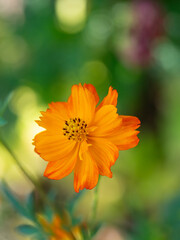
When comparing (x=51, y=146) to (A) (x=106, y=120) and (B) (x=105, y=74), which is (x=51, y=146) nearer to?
(A) (x=106, y=120)

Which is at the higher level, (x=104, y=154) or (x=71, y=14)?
(x=71, y=14)

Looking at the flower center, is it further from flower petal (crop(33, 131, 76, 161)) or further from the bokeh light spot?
the bokeh light spot

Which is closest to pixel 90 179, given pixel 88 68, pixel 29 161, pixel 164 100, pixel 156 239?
pixel 156 239

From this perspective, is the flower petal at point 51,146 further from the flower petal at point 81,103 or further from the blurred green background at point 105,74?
the blurred green background at point 105,74

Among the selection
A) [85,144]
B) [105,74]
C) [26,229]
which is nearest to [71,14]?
[105,74]

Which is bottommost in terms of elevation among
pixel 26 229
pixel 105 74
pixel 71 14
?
pixel 26 229

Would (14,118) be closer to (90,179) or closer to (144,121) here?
(144,121)

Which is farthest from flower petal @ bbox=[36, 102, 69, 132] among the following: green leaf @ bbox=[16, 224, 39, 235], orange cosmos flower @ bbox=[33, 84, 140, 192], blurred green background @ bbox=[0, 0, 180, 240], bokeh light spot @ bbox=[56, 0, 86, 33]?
bokeh light spot @ bbox=[56, 0, 86, 33]
